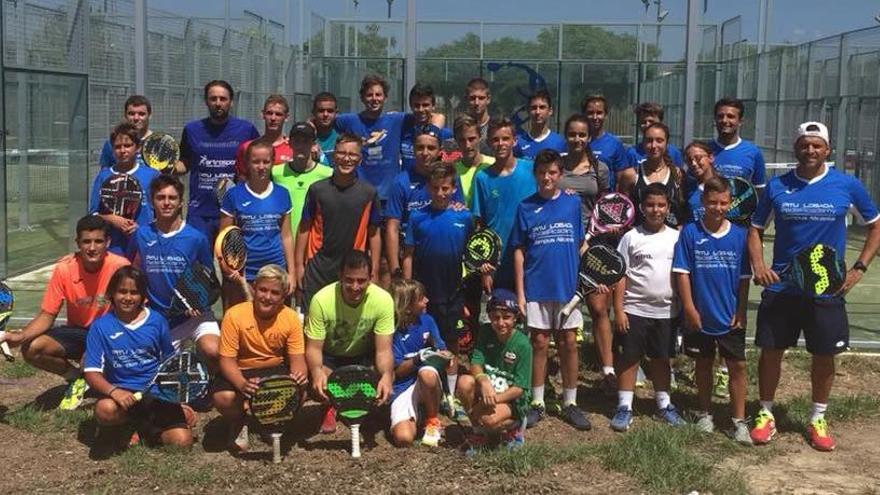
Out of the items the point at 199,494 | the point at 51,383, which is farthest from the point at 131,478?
the point at 51,383

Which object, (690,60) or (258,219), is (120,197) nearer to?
(258,219)

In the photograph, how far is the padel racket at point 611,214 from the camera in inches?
247

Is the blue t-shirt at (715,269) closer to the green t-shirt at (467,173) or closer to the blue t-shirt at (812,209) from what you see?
the blue t-shirt at (812,209)

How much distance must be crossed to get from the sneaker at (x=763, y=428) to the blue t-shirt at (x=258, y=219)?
3.18 metres

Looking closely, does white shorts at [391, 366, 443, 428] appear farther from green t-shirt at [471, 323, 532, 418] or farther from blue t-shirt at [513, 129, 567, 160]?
blue t-shirt at [513, 129, 567, 160]

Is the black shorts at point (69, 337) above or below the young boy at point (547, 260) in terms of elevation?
below

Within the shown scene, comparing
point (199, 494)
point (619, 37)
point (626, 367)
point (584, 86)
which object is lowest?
point (199, 494)

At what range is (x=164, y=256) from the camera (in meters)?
5.86

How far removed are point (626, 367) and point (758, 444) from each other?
894mm

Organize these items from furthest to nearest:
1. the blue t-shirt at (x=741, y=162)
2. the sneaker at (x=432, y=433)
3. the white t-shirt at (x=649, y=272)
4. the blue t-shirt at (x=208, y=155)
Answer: the blue t-shirt at (x=208, y=155) < the blue t-shirt at (x=741, y=162) < the white t-shirt at (x=649, y=272) < the sneaker at (x=432, y=433)

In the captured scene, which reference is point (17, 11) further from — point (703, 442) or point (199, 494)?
point (703, 442)

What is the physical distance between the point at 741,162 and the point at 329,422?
11.1 feet

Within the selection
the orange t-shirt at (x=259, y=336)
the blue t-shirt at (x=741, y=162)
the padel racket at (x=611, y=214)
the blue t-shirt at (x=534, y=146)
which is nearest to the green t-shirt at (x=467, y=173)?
the blue t-shirt at (x=534, y=146)

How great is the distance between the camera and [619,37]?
19859mm
